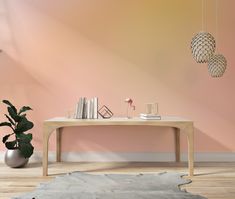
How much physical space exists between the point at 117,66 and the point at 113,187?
185 centimetres

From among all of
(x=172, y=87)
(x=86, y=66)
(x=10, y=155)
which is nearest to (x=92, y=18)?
(x=86, y=66)

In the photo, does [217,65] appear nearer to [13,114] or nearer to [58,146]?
[58,146]

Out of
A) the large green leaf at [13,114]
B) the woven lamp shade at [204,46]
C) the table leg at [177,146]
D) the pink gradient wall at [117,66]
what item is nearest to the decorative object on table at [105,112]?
the pink gradient wall at [117,66]

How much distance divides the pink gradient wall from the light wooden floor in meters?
0.35

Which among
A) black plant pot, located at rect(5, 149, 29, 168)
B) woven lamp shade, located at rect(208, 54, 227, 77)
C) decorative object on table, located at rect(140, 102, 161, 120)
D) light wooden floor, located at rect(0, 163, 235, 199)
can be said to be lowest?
light wooden floor, located at rect(0, 163, 235, 199)

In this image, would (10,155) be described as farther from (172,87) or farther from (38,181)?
(172,87)

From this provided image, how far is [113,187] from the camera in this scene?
2768 millimetres

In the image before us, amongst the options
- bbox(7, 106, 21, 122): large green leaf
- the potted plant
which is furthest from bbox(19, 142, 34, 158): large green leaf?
bbox(7, 106, 21, 122): large green leaf

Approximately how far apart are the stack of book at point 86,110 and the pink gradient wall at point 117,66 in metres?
0.55

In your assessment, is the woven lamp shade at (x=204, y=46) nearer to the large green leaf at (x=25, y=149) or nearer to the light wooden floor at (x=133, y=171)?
the light wooden floor at (x=133, y=171)

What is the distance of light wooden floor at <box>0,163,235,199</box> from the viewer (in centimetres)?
272

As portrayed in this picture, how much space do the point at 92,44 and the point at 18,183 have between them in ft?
6.63

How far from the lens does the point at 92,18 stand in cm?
420

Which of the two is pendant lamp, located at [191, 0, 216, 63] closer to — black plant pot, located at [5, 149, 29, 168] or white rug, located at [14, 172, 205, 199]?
white rug, located at [14, 172, 205, 199]
